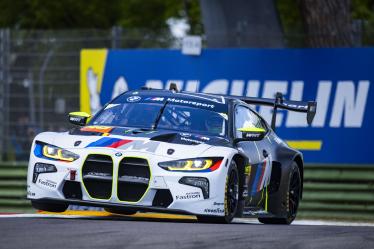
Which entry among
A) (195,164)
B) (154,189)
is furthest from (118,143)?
(195,164)

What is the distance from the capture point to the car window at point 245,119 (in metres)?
13.0

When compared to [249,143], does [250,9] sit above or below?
above

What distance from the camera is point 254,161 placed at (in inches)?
499

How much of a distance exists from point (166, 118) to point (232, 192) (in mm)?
1190

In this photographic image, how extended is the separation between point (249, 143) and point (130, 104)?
131 cm

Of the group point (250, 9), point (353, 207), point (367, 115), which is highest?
point (250, 9)

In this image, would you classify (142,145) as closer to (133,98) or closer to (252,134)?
(252,134)

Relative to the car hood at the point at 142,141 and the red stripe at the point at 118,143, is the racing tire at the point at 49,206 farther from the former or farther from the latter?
the red stripe at the point at 118,143

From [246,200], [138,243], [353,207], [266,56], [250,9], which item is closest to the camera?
[138,243]

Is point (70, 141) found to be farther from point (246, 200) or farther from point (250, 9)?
point (250, 9)

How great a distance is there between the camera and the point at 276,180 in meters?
13.7

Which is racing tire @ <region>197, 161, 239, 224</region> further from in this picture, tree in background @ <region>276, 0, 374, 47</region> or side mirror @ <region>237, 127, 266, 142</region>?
tree in background @ <region>276, 0, 374, 47</region>

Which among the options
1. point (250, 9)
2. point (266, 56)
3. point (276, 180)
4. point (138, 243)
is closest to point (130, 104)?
point (276, 180)

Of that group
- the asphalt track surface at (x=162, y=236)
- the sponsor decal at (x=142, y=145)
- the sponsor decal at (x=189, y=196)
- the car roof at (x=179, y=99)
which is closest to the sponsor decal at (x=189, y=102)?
the car roof at (x=179, y=99)
